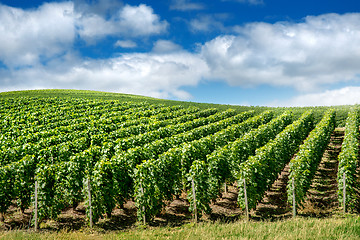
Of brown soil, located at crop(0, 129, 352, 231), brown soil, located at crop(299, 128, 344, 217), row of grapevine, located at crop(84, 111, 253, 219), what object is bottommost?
brown soil, located at crop(0, 129, 352, 231)

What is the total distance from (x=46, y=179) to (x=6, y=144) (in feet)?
30.7

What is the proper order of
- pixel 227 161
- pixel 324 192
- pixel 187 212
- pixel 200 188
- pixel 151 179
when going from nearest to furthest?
1. pixel 200 188
2. pixel 151 179
3. pixel 187 212
4. pixel 227 161
5. pixel 324 192

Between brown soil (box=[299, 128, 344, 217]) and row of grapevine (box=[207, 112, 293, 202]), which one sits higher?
row of grapevine (box=[207, 112, 293, 202])

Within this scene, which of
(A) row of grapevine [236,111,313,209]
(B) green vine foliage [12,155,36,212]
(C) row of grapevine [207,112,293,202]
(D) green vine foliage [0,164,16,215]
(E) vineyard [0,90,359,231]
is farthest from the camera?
(C) row of grapevine [207,112,293,202]

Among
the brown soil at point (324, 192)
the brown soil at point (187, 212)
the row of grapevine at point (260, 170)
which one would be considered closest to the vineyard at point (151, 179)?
the row of grapevine at point (260, 170)

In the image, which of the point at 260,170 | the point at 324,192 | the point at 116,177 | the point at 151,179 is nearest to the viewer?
the point at 151,179

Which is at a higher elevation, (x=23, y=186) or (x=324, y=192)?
(x=23, y=186)

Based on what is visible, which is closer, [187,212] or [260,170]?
[187,212]

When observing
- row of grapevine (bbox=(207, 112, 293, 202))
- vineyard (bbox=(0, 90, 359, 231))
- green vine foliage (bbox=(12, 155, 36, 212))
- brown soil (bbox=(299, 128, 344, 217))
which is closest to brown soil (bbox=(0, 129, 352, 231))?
brown soil (bbox=(299, 128, 344, 217))

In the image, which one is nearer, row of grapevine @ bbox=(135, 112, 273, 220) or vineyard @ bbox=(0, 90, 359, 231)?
row of grapevine @ bbox=(135, 112, 273, 220)

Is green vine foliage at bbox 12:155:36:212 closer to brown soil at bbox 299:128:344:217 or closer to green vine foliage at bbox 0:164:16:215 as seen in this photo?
green vine foliage at bbox 0:164:16:215

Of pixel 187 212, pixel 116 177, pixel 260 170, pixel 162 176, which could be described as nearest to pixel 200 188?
pixel 187 212

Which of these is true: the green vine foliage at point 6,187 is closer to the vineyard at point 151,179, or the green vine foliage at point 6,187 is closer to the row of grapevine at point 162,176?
the vineyard at point 151,179

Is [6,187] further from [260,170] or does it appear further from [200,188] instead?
[260,170]
